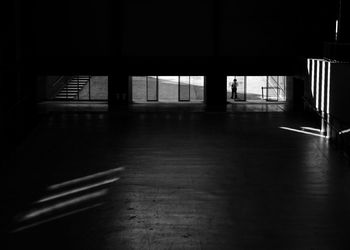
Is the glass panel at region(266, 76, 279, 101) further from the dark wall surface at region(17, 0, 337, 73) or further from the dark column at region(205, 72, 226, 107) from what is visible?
the dark wall surface at region(17, 0, 337, 73)

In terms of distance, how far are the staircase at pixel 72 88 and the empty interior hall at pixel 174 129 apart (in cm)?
9

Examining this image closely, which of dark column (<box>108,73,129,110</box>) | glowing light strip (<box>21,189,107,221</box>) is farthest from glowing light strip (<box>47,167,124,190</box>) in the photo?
dark column (<box>108,73,129,110</box>)

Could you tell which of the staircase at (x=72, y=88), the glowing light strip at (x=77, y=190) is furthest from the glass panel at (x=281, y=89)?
the glowing light strip at (x=77, y=190)

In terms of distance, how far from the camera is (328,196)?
71.1 feet

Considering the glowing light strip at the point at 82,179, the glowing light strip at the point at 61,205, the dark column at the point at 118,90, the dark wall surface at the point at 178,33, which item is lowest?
the glowing light strip at the point at 61,205

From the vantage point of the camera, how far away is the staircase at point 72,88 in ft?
154

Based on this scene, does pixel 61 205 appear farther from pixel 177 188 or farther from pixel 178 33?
pixel 178 33

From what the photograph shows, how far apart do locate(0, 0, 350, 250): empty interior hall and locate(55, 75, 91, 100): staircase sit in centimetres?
9

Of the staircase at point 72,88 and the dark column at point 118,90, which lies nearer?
the dark column at point 118,90

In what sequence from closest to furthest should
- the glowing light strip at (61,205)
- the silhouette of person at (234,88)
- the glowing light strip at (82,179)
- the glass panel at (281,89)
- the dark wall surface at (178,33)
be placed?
the glowing light strip at (61,205), the glowing light strip at (82,179), the dark wall surface at (178,33), the silhouette of person at (234,88), the glass panel at (281,89)

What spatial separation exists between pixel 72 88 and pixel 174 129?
52.7 feet

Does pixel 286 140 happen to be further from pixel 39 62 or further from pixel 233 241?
pixel 39 62

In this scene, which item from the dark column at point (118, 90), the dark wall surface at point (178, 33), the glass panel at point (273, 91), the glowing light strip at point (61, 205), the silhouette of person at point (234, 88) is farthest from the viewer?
the glass panel at point (273, 91)

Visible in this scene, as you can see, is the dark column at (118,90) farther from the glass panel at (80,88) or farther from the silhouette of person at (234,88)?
the silhouette of person at (234,88)
